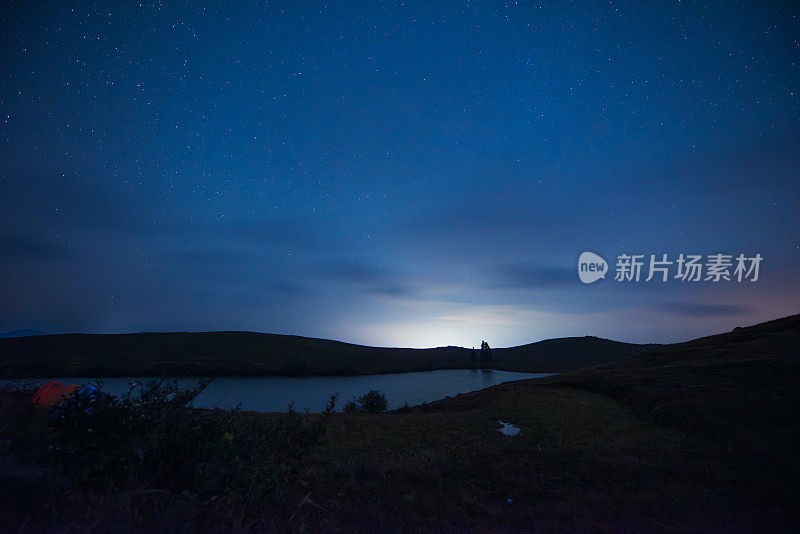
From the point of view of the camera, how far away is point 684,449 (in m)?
14.4

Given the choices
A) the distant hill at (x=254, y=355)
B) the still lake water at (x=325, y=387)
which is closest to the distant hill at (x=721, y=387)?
the still lake water at (x=325, y=387)

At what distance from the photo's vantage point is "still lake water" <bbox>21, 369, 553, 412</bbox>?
5725 centimetres

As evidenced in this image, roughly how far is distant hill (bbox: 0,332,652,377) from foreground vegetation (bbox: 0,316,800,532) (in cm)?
7051

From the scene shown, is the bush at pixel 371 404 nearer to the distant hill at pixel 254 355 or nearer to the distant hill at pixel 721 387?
the distant hill at pixel 721 387

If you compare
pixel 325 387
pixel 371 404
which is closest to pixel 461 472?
pixel 371 404

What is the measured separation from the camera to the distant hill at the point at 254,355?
80.4 meters

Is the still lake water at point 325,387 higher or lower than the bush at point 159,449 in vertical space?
lower

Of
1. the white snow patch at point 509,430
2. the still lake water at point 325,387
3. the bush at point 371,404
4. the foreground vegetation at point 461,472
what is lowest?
the still lake water at point 325,387

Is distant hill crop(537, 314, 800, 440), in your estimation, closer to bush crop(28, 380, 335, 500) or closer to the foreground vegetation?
the foreground vegetation

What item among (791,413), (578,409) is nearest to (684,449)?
(791,413)

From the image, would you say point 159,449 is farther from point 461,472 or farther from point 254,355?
point 254,355

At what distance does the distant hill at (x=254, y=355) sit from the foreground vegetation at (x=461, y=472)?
70.5m

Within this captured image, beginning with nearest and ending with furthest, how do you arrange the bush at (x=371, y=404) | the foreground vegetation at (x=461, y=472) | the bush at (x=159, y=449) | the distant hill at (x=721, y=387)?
the foreground vegetation at (x=461, y=472)
the bush at (x=159, y=449)
the distant hill at (x=721, y=387)
the bush at (x=371, y=404)

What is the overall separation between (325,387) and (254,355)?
36.3 metres
